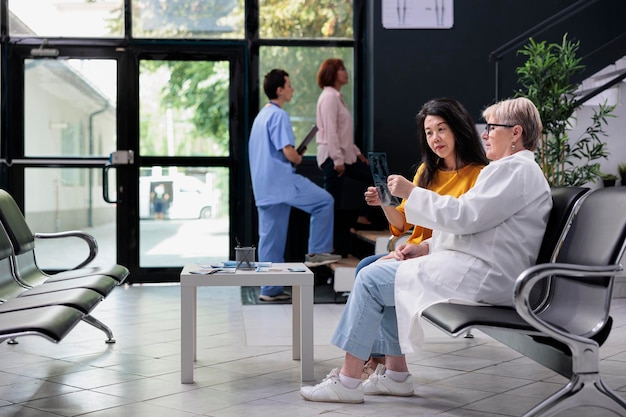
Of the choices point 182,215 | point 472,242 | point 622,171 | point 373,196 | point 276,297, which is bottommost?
point 276,297

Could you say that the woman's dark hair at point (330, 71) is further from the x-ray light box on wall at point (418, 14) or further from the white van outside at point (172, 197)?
the white van outside at point (172, 197)

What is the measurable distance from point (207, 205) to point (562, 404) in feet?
17.4

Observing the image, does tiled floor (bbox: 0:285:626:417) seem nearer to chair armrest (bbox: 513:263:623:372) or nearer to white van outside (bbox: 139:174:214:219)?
chair armrest (bbox: 513:263:623:372)

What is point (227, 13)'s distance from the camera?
7.85 meters

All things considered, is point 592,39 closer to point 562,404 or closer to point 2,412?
point 562,404

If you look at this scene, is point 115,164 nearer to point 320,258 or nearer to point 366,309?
point 320,258

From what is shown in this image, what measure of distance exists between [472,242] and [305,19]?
4.98 meters

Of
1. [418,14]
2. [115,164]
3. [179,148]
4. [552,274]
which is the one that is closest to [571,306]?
[552,274]

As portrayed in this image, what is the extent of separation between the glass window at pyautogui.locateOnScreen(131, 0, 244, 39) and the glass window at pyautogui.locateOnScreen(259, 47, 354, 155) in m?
0.45

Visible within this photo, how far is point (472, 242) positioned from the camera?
329cm

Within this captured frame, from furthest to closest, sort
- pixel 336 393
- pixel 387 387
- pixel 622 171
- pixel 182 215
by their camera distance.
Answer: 1. pixel 622 171
2. pixel 182 215
3. pixel 387 387
4. pixel 336 393

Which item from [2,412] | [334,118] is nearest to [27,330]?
[2,412]

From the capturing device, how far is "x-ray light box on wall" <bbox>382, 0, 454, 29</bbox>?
7.61 meters

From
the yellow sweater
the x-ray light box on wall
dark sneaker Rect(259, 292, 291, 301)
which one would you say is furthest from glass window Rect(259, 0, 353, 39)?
the yellow sweater
